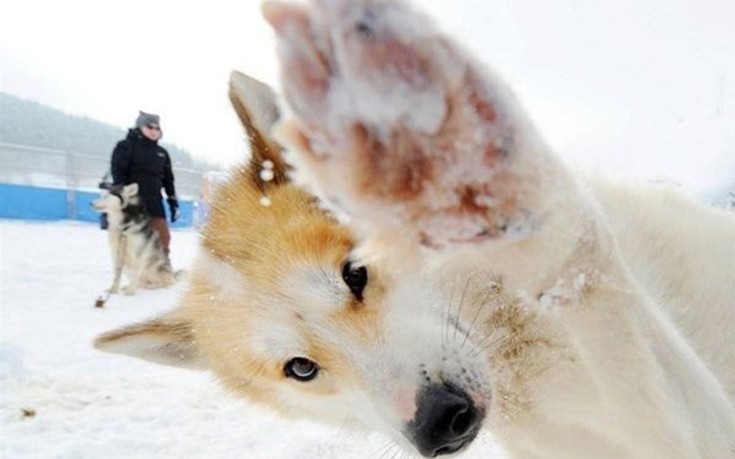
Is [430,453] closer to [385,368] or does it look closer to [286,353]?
[385,368]

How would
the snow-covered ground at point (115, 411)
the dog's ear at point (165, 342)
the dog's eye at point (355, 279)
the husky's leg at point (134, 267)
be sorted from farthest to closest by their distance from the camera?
the husky's leg at point (134, 267), the snow-covered ground at point (115, 411), the dog's ear at point (165, 342), the dog's eye at point (355, 279)

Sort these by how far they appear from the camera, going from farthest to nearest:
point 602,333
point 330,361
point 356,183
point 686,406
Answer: point 330,361
point 686,406
point 602,333
point 356,183

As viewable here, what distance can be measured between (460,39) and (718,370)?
138 cm

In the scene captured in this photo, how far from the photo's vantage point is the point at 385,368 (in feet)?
6.37

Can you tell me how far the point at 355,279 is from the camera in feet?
6.71

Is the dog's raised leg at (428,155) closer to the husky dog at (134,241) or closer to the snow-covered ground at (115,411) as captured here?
the snow-covered ground at (115,411)

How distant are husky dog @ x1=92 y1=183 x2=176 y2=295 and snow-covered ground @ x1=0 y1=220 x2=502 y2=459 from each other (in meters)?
2.07

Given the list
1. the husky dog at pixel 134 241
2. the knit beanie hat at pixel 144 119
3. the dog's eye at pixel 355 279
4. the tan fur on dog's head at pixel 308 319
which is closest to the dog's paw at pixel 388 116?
the tan fur on dog's head at pixel 308 319

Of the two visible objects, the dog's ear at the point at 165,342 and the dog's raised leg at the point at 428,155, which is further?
the dog's ear at the point at 165,342

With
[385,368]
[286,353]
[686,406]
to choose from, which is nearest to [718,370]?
[686,406]

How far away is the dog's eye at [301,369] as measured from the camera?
2.24 meters

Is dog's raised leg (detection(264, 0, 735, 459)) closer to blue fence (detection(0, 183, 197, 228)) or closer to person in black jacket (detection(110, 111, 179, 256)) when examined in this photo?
person in black jacket (detection(110, 111, 179, 256))

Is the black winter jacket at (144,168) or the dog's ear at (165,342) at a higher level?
the dog's ear at (165,342)

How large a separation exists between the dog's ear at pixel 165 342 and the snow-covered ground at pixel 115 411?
18cm
